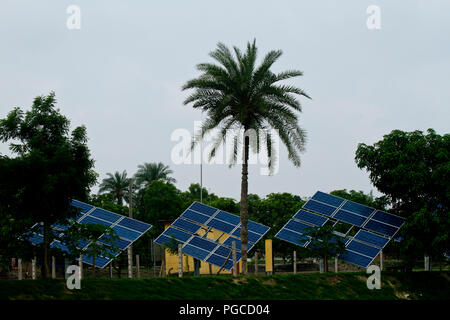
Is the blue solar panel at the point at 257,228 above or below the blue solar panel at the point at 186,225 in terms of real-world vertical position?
below

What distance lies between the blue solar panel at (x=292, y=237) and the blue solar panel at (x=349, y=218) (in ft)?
8.50

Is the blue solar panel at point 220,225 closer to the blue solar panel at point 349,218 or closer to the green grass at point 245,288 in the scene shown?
the blue solar panel at point 349,218

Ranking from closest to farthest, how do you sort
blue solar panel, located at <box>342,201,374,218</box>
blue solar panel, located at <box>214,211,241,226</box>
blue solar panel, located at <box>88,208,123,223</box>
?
blue solar panel, located at <box>88,208,123,223</box>
blue solar panel, located at <box>342,201,374,218</box>
blue solar panel, located at <box>214,211,241,226</box>

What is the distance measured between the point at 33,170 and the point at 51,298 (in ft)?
16.6

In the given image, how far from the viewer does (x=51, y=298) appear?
66.2 ft

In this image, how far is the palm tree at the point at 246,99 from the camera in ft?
106

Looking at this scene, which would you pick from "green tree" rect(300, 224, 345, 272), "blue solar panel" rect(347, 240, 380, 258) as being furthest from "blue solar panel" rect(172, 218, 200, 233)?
"blue solar panel" rect(347, 240, 380, 258)

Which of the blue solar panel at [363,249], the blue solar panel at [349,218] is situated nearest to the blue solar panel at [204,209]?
the blue solar panel at [349,218]

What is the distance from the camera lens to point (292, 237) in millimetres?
33438

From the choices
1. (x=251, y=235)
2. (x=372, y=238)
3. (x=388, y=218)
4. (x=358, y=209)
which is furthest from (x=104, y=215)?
(x=388, y=218)

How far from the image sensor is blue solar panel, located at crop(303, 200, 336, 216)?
34.8 meters

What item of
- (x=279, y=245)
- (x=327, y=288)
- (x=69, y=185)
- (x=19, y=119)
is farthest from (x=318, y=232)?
(x=279, y=245)

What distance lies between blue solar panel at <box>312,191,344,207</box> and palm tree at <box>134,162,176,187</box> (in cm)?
4846

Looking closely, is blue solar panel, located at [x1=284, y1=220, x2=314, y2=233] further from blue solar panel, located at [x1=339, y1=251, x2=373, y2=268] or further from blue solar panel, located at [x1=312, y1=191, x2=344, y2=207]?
blue solar panel, located at [x1=339, y1=251, x2=373, y2=268]
